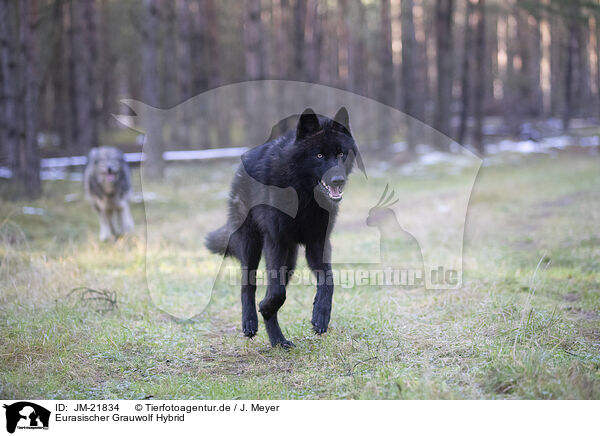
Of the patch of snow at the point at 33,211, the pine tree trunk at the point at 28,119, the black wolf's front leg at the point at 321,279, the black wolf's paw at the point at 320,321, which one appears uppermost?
the pine tree trunk at the point at 28,119

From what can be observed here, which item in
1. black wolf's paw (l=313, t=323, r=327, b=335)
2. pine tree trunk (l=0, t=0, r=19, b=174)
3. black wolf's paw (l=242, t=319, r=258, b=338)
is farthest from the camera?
pine tree trunk (l=0, t=0, r=19, b=174)

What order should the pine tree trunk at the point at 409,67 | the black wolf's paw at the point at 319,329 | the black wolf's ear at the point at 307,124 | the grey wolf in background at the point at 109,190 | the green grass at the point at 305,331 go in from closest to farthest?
the green grass at the point at 305,331, the black wolf's ear at the point at 307,124, the black wolf's paw at the point at 319,329, the grey wolf in background at the point at 109,190, the pine tree trunk at the point at 409,67

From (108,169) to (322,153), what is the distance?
262 inches

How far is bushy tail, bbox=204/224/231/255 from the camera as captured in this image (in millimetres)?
5859

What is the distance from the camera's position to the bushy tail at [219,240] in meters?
5.86

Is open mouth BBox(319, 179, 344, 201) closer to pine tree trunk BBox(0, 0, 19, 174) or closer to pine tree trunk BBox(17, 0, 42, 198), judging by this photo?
pine tree trunk BBox(17, 0, 42, 198)

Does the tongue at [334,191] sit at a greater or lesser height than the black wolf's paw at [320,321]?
greater

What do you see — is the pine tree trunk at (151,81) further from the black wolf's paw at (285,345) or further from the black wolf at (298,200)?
the black wolf's paw at (285,345)

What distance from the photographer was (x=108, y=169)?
10.4 meters

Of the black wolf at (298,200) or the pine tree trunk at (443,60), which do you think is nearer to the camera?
the black wolf at (298,200)

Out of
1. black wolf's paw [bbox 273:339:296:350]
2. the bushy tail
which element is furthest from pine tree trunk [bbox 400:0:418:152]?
black wolf's paw [bbox 273:339:296:350]

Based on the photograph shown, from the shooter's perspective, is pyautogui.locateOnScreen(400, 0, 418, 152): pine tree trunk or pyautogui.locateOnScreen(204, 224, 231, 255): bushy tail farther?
pyautogui.locateOnScreen(400, 0, 418, 152): pine tree trunk
